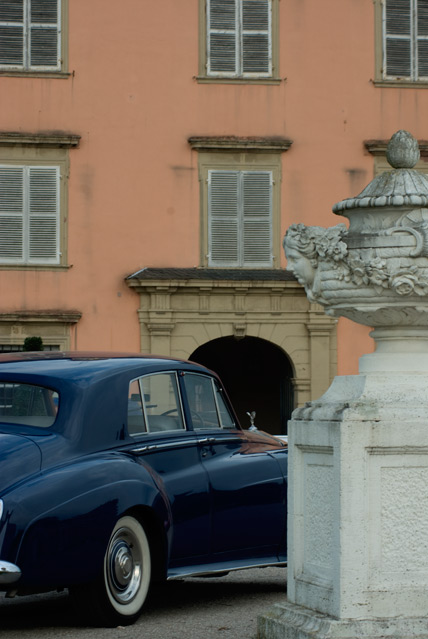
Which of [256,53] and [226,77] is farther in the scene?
[256,53]

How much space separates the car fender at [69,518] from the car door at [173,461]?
503mm

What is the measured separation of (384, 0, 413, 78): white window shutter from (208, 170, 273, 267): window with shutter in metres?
3.21

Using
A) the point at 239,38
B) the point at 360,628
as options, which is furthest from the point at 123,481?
the point at 239,38

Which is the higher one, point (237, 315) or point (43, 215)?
point (43, 215)

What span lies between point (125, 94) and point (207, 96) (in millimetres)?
1460

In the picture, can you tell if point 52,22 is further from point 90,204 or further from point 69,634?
point 69,634

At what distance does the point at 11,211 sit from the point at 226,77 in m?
4.52

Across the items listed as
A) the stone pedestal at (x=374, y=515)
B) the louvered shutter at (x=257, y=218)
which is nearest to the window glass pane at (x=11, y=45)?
the louvered shutter at (x=257, y=218)

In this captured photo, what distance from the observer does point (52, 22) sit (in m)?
24.1

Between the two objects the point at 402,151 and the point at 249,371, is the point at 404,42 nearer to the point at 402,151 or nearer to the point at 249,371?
the point at 249,371

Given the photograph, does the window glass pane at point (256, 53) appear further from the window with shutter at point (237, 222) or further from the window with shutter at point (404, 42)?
the window with shutter at point (404, 42)

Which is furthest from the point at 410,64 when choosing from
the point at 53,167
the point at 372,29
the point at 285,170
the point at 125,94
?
the point at 53,167

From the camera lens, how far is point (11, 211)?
938 inches

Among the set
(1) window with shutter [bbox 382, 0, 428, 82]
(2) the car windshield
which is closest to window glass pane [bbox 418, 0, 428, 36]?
(1) window with shutter [bbox 382, 0, 428, 82]
